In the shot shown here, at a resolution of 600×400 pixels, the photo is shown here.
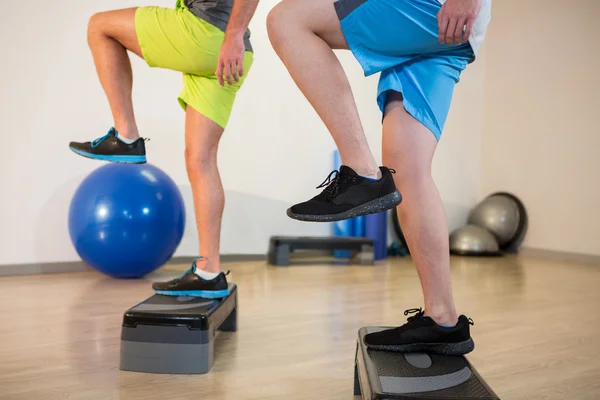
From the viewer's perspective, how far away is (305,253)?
4918mm

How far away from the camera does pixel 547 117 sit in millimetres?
5496

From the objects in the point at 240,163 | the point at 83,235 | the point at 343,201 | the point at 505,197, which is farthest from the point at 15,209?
the point at 505,197

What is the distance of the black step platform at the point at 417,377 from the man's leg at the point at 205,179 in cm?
79

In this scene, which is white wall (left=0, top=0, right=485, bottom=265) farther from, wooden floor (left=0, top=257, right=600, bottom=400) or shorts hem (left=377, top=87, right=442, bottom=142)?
shorts hem (left=377, top=87, right=442, bottom=142)

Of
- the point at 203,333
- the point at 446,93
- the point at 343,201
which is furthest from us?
the point at 203,333

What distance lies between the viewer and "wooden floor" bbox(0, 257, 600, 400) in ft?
5.58

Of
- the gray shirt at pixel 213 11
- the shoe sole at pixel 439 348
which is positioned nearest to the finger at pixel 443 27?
the shoe sole at pixel 439 348

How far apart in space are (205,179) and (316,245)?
7.78ft

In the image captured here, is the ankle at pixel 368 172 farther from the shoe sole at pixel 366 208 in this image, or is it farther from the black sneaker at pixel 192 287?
the black sneaker at pixel 192 287

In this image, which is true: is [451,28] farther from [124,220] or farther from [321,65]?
[124,220]

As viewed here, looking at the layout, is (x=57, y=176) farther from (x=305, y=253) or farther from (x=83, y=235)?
(x=305, y=253)

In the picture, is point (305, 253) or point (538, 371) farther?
point (305, 253)

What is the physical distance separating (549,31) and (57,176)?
14.5 feet

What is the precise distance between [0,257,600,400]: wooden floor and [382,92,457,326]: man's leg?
1.30 ft
